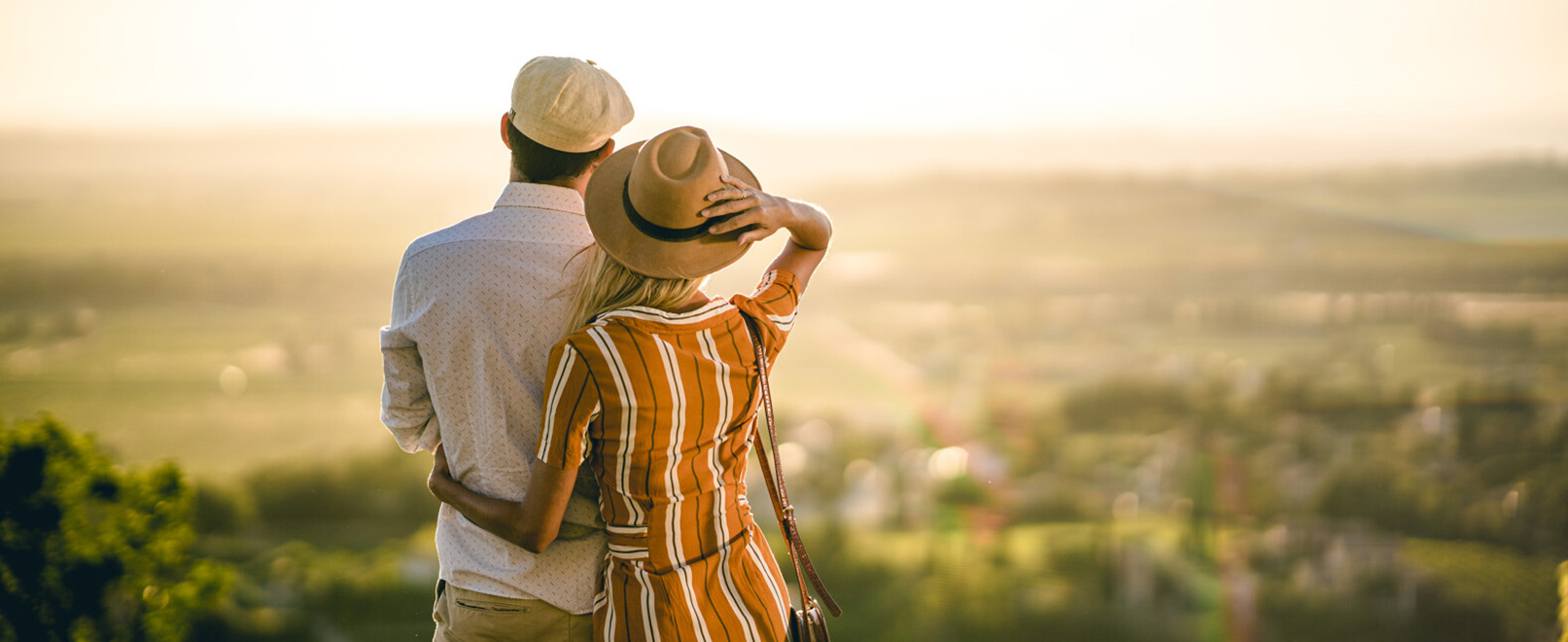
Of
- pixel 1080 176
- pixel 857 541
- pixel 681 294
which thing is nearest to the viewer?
pixel 681 294

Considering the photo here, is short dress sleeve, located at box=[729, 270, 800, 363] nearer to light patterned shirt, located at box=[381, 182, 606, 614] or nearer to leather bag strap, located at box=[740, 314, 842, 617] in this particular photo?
leather bag strap, located at box=[740, 314, 842, 617]

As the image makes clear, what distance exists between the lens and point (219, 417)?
381cm

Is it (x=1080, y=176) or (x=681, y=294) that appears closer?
(x=681, y=294)

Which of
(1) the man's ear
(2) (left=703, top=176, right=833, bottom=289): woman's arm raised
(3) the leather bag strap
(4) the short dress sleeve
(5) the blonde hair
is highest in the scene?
(1) the man's ear

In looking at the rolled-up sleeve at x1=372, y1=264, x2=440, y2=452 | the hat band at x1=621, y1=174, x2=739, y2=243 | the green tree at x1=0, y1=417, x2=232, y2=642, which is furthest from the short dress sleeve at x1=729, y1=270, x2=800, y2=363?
the green tree at x1=0, y1=417, x2=232, y2=642

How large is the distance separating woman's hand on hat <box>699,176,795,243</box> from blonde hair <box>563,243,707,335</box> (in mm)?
76

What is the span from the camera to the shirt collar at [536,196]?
1.44 m

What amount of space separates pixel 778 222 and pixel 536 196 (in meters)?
0.32

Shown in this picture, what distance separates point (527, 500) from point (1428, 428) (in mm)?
3654

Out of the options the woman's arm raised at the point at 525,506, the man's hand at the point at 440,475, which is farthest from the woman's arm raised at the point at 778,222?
the man's hand at the point at 440,475

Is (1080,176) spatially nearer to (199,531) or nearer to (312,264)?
(312,264)

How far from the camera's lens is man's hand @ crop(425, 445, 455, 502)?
147cm

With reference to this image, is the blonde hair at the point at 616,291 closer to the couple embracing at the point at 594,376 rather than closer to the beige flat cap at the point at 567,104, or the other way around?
the couple embracing at the point at 594,376

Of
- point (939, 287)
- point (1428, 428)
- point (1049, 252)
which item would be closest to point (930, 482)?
point (939, 287)
